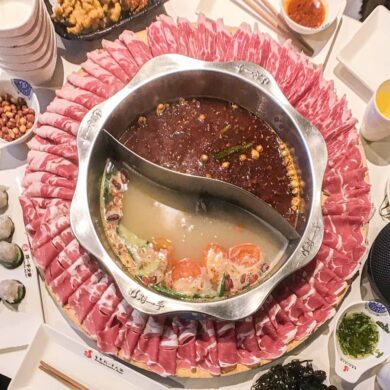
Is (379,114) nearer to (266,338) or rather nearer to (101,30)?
(266,338)

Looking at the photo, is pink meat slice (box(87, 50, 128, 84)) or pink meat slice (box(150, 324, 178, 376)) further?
pink meat slice (box(87, 50, 128, 84))

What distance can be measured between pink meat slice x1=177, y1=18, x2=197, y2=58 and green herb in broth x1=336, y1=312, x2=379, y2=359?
182 centimetres

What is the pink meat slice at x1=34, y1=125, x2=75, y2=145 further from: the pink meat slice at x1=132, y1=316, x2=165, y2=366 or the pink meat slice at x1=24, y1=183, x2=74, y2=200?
the pink meat slice at x1=132, y1=316, x2=165, y2=366

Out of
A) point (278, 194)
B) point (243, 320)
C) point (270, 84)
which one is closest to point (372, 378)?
point (243, 320)

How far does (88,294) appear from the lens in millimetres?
2992

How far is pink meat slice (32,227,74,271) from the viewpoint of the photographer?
303cm

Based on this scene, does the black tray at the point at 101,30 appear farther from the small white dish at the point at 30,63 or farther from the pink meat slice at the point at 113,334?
the pink meat slice at the point at 113,334

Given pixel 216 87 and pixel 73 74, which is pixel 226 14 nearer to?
pixel 216 87

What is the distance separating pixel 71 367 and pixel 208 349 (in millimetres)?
827

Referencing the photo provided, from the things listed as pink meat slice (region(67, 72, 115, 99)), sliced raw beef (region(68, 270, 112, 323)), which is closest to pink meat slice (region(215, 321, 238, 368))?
sliced raw beef (region(68, 270, 112, 323))

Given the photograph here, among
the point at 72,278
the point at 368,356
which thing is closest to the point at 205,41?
the point at 72,278

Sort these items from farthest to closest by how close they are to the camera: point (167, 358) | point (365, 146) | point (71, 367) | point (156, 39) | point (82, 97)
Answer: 1. point (365, 146)
2. point (156, 39)
3. point (82, 97)
4. point (71, 367)
5. point (167, 358)

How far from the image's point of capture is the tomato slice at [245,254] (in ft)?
10.2

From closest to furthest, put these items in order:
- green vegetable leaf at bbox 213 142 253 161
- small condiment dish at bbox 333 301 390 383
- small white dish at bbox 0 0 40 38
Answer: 1. small white dish at bbox 0 0 40 38
2. small condiment dish at bbox 333 301 390 383
3. green vegetable leaf at bbox 213 142 253 161
